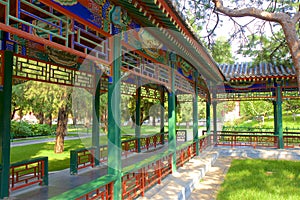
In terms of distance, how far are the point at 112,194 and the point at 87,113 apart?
24691 millimetres

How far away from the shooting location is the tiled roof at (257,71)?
12.9 metres

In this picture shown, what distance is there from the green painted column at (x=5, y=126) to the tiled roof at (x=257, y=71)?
1081 centimetres

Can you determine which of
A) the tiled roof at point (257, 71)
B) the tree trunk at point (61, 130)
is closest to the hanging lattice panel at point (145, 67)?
the tiled roof at point (257, 71)

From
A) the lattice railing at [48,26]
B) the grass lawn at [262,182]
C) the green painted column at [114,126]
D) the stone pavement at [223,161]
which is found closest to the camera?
the lattice railing at [48,26]

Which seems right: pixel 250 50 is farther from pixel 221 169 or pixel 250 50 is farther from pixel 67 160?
pixel 67 160

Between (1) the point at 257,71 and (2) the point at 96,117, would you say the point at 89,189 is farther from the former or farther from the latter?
(1) the point at 257,71

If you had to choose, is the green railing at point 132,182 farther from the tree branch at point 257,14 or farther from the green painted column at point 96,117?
the tree branch at point 257,14

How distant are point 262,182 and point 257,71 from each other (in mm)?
8020

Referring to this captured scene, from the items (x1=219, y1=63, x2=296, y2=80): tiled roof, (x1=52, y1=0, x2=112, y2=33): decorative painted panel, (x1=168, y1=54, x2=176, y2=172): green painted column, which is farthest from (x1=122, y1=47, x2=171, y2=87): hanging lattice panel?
(x1=219, y1=63, x2=296, y2=80): tiled roof

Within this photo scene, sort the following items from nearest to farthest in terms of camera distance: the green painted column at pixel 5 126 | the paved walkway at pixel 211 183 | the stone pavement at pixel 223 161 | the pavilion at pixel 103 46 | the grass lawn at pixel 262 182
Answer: the pavilion at pixel 103 46
the green painted column at pixel 5 126
the grass lawn at pixel 262 182
the paved walkway at pixel 211 183
the stone pavement at pixel 223 161

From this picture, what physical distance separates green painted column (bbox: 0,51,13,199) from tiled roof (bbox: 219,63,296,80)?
1081cm

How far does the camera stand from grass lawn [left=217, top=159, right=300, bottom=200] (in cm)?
631

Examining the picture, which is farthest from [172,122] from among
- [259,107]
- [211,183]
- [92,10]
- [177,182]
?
[259,107]

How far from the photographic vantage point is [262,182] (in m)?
7.52
